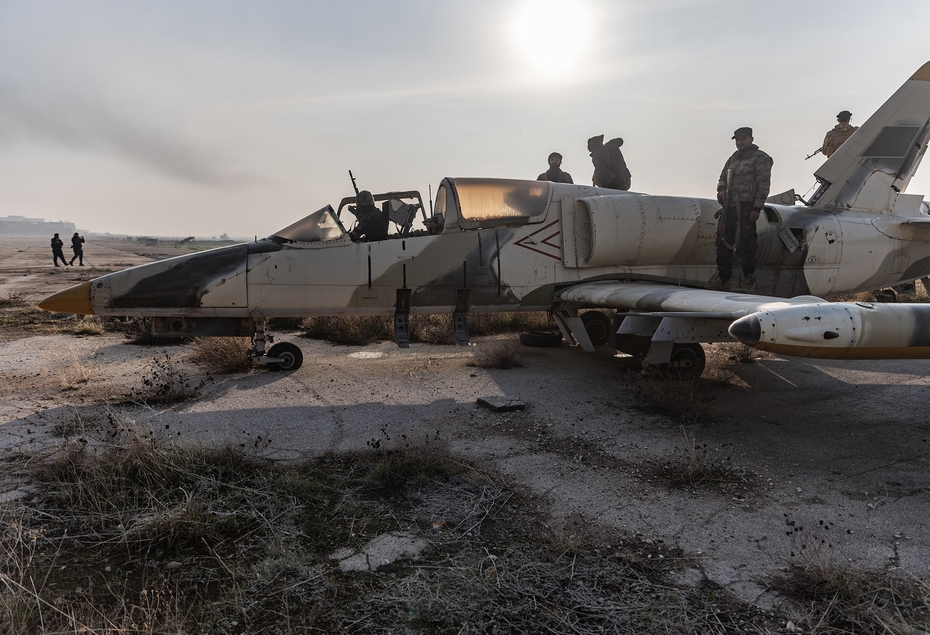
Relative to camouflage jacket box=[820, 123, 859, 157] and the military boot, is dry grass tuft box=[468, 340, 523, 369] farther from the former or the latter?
camouflage jacket box=[820, 123, 859, 157]

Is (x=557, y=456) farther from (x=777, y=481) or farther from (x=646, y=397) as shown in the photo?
(x=646, y=397)

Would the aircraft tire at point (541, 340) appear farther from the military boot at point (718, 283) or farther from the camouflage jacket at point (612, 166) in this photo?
the camouflage jacket at point (612, 166)

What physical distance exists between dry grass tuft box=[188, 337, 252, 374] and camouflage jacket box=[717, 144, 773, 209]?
806 centimetres

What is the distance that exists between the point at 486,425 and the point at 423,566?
2918 mm

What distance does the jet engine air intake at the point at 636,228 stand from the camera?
895 cm

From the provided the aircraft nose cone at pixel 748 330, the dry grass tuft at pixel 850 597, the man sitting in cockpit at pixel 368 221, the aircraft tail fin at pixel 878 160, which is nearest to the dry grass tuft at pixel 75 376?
the man sitting in cockpit at pixel 368 221

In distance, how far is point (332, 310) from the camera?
330 inches

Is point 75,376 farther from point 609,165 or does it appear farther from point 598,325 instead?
point 609,165

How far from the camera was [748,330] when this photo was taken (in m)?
5.13

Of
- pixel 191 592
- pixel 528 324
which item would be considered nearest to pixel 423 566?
pixel 191 592

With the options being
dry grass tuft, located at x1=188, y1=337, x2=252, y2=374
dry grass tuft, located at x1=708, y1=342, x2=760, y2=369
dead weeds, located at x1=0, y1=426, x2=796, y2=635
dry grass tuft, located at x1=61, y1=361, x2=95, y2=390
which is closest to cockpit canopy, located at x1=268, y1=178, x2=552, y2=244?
dry grass tuft, located at x1=188, y1=337, x2=252, y2=374

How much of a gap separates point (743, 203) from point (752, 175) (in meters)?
0.43

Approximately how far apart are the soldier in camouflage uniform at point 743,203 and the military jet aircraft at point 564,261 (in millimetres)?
407

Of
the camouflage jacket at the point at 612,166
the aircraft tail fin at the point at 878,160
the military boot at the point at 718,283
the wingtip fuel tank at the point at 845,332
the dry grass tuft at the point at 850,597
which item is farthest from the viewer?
the camouflage jacket at the point at 612,166
